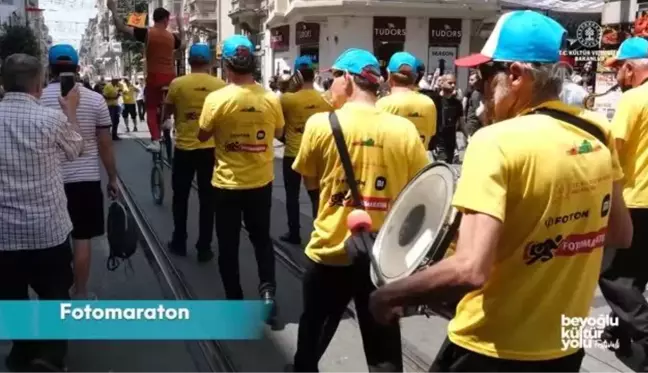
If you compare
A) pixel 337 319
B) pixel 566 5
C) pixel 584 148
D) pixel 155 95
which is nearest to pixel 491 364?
pixel 584 148

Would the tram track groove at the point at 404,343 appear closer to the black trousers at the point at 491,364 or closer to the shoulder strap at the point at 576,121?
the black trousers at the point at 491,364

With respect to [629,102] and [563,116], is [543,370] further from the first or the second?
[629,102]

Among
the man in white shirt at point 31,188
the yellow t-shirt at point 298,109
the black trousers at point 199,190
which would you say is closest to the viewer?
the man in white shirt at point 31,188

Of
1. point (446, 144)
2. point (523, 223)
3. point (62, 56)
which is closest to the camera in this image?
point (523, 223)

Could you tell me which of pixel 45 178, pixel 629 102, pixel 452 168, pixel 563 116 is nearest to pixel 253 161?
pixel 45 178

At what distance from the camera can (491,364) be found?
227cm

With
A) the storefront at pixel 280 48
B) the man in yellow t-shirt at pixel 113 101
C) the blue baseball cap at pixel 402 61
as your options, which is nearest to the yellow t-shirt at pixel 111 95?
the man in yellow t-shirt at pixel 113 101

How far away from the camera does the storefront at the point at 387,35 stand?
31.4 meters

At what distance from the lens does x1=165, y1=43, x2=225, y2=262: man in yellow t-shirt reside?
23.9ft

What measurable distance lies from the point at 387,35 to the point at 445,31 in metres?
2.83

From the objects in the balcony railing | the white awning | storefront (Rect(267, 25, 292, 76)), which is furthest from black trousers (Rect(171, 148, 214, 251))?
the balcony railing

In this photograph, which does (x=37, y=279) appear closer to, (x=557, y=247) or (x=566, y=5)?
(x=557, y=247)

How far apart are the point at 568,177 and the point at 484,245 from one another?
1.15 feet

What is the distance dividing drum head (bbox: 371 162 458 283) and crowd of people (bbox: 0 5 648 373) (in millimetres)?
80
